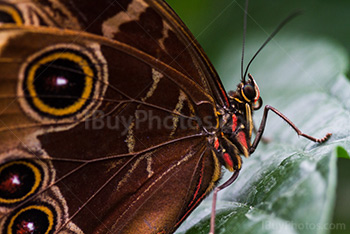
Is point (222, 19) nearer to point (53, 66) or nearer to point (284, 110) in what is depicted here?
point (284, 110)

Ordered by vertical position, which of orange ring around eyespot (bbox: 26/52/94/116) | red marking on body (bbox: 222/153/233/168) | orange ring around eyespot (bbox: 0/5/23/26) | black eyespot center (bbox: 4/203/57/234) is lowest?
red marking on body (bbox: 222/153/233/168)

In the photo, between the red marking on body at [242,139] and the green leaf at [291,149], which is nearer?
the green leaf at [291,149]

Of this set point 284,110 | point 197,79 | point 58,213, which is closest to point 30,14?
point 197,79

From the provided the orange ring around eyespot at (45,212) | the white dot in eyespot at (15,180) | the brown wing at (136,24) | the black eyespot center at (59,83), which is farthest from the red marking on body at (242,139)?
the white dot in eyespot at (15,180)

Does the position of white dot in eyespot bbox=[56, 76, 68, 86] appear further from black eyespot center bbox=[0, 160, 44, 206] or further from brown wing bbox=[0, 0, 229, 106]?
black eyespot center bbox=[0, 160, 44, 206]

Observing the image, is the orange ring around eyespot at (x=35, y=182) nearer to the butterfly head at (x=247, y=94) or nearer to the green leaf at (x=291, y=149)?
the green leaf at (x=291, y=149)

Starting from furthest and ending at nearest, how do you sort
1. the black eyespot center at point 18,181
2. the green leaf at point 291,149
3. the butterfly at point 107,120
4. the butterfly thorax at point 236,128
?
the butterfly thorax at point 236,128, the black eyespot center at point 18,181, the butterfly at point 107,120, the green leaf at point 291,149

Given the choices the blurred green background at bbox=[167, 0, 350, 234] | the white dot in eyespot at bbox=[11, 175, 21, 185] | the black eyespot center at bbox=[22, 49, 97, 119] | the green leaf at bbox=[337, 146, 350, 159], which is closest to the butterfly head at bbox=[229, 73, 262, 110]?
the green leaf at bbox=[337, 146, 350, 159]

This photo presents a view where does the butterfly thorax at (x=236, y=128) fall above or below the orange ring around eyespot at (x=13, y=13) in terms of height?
below
